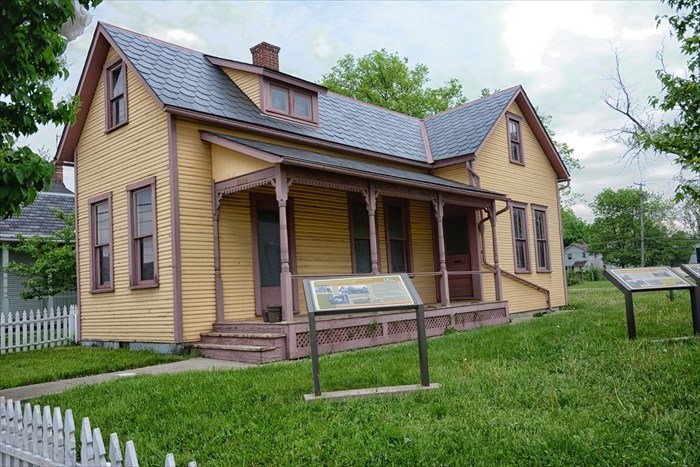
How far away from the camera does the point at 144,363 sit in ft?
33.5

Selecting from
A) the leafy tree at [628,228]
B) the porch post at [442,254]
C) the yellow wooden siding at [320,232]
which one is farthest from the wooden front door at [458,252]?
the leafy tree at [628,228]

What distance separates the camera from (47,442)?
3.88 m

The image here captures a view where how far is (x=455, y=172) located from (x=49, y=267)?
40.5 feet

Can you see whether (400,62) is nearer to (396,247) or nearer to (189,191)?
(396,247)

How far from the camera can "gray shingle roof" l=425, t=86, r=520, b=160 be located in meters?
17.3

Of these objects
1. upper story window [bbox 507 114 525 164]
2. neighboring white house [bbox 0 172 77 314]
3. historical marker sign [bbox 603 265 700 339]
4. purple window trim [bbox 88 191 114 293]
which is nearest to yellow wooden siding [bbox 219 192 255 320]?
purple window trim [bbox 88 191 114 293]

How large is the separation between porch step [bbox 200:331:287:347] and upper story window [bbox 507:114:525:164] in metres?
11.9

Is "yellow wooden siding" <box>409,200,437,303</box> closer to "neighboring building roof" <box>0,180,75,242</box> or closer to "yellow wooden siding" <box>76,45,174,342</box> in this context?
"yellow wooden siding" <box>76,45,174,342</box>

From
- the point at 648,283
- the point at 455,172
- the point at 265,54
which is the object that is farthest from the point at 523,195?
the point at 648,283

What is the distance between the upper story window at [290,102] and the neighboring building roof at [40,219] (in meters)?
9.72

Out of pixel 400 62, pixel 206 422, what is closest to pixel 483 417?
pixel 206 422

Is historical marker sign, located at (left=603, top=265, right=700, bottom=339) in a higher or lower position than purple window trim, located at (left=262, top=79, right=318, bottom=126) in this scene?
lower

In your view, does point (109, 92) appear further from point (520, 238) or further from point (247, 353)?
point (520, 238)

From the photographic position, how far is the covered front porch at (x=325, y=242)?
1059 centimetres
